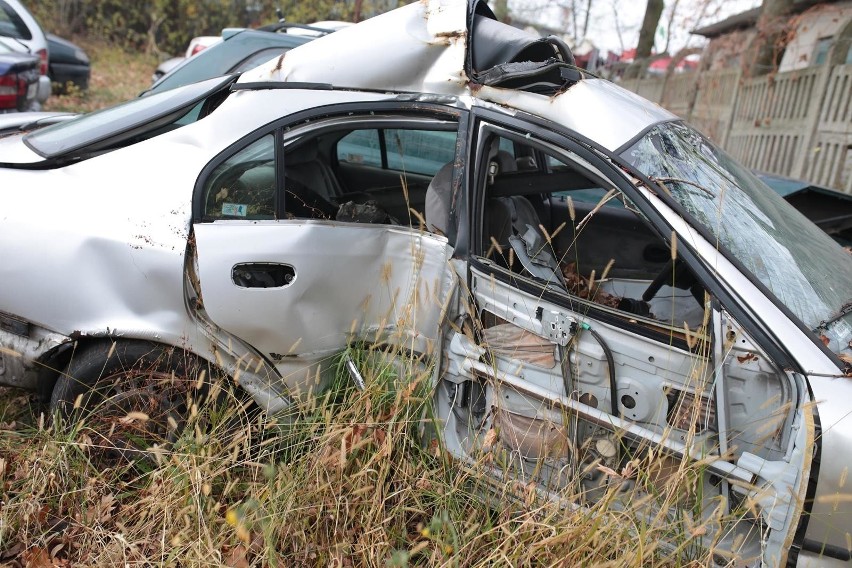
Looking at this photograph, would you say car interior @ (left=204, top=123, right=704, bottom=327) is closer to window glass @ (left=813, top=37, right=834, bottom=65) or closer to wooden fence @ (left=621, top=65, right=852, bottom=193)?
wooden fence @ (left=621, top=65, right=852, bottom=193)

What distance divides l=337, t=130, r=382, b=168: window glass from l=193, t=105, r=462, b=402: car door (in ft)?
3.51

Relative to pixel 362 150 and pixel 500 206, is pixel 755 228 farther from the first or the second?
pixel 362 150

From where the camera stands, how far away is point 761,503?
81.8 inches

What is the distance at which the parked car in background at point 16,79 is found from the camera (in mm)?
5906

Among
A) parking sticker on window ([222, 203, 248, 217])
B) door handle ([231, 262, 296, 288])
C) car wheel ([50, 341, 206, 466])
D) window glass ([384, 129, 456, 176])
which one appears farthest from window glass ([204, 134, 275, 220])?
window glass ([384, 129, 456, 176])

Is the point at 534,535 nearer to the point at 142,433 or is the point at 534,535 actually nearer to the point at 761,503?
the point at 761,503

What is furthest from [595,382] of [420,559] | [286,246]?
[286,246]

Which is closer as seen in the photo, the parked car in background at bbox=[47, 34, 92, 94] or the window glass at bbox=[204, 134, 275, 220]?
the window glass at bbox=[204, 134, 275, 220]

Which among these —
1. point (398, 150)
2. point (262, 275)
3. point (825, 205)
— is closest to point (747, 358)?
point (262, 275)

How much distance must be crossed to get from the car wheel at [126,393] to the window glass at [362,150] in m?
1.62

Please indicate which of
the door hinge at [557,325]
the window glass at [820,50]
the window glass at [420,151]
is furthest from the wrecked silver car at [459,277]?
the window glass at [820,50]

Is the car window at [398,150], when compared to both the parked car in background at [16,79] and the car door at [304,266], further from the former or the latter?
the parked car in background at [16,79]

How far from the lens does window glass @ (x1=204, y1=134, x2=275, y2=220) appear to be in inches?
105

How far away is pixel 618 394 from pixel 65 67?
10.8 metres
